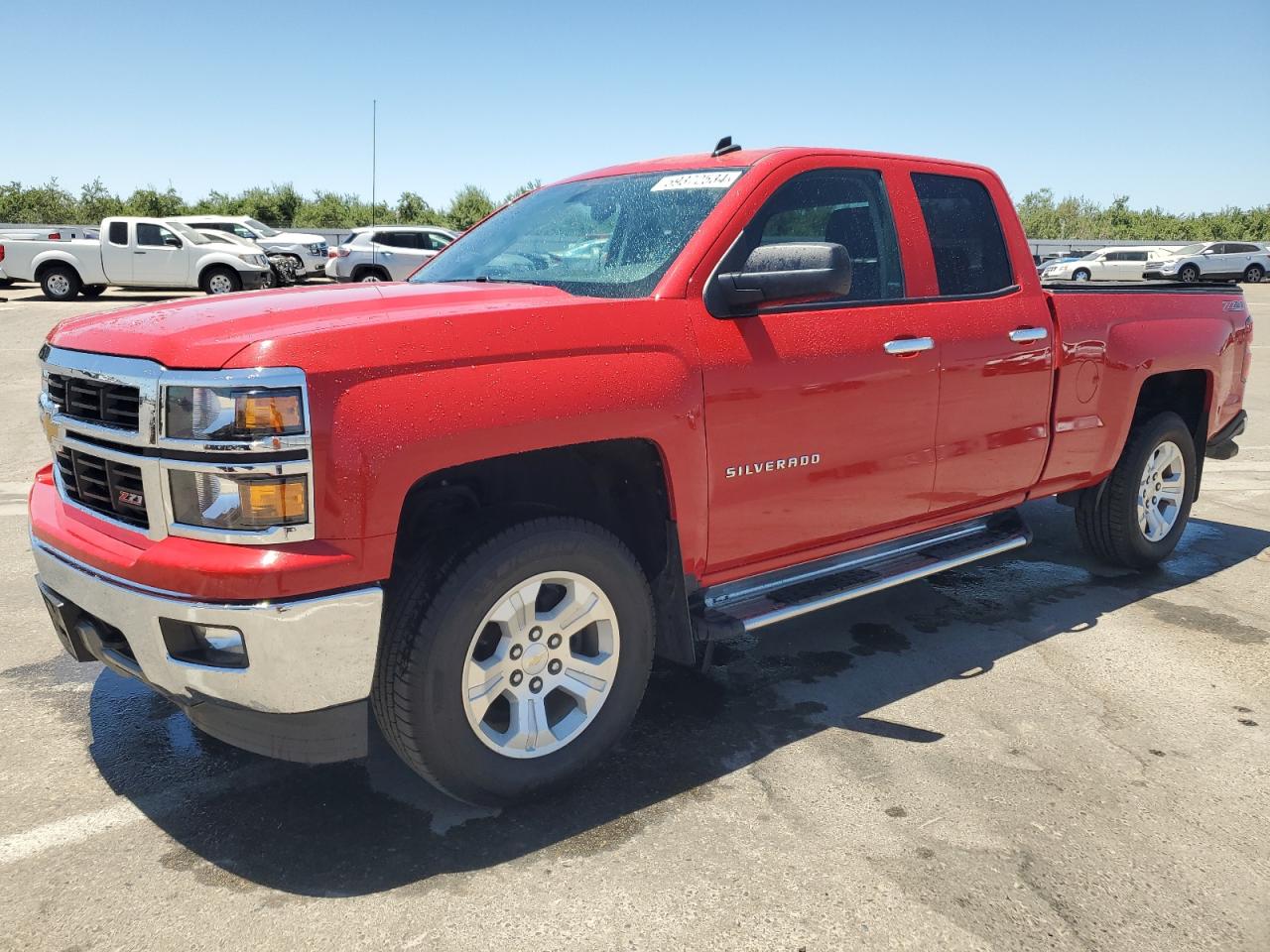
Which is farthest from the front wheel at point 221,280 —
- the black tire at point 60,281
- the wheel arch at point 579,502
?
the wheel arch at point 579,502

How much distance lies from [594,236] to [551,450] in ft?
3.49

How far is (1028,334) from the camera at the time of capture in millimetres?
4188

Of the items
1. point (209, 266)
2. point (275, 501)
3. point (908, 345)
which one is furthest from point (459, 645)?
point (209, 266)

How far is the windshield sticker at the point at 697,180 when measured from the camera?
138 inches

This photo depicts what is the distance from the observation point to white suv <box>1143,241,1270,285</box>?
36.9 meters

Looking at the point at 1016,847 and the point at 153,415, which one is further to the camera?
the point at 1016,847

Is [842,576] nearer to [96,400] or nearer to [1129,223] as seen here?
[96,400]

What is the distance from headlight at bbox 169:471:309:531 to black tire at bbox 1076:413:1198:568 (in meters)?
4.05

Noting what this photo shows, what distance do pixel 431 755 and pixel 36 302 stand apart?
2307cm

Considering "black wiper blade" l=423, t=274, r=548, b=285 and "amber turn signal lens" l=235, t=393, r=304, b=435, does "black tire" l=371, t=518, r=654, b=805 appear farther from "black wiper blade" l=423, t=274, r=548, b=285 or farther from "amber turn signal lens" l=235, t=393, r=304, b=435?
"black wiper blade" l=423, t=274, r=548, b=285

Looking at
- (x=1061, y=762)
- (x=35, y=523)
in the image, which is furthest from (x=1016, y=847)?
(x=35, y=523)

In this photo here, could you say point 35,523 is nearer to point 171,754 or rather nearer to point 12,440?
point 171,754

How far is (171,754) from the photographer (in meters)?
3.29

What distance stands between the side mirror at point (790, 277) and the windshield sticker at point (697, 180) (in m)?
0.44
